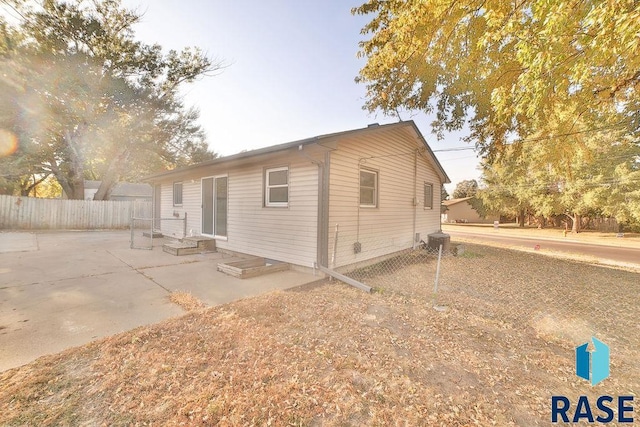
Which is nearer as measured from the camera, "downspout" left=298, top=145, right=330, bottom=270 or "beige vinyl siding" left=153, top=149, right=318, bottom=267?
"downspout" left=298, top=145, right=330, bottom=270

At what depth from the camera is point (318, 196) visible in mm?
5656

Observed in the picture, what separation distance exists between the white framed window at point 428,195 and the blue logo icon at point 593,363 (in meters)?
7.91

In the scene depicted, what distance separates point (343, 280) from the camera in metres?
5.27

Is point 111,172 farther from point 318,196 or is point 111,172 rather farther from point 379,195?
point 379,195

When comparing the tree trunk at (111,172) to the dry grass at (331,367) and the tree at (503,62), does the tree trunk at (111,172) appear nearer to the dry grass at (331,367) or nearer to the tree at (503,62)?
the tree at (503,62)

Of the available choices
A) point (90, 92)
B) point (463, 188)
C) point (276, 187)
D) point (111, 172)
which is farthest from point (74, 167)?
point (463, 188)

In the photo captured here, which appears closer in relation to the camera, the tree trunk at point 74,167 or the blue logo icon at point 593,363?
the blue logo icon at point 593,363

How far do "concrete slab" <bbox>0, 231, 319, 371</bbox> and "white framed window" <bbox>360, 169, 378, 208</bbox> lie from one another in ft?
8.75

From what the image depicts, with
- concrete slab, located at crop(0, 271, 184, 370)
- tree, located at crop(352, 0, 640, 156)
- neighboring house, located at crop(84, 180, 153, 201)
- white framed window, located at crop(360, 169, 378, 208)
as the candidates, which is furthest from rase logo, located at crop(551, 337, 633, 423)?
neighboring house, located at crop(84, 180, 153, 201)

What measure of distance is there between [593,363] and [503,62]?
6.20m

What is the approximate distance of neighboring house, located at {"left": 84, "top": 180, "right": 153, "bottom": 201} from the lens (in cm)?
2994

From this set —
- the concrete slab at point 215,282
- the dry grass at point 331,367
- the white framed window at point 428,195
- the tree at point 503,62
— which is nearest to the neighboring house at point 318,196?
the white framed window at point 428,195

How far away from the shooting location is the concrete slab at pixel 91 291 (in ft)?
9.65

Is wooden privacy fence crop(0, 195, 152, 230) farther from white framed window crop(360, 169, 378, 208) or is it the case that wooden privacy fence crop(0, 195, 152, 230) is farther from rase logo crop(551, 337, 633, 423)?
rase logo crop(551, 337, 633, 423)
